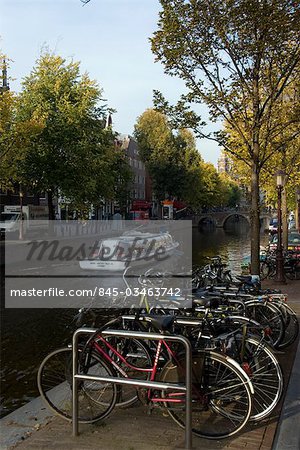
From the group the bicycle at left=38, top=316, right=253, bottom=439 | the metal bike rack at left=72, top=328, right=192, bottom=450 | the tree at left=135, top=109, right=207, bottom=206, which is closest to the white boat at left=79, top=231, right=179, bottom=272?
the bicycle at left=38, top=316, right=253, bottom=439

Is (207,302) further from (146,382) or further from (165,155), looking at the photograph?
(165,155)

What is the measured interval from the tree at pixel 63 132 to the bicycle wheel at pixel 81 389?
1004 inches

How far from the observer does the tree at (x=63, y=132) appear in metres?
29.8

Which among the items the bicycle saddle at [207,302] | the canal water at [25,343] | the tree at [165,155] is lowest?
the canal water at [25,343]

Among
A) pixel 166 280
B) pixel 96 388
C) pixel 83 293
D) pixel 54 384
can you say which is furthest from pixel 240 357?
pixel 83 293

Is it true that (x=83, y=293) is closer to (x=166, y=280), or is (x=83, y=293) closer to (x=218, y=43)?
(x=166, y=280)

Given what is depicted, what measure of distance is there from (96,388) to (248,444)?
144 centimetres

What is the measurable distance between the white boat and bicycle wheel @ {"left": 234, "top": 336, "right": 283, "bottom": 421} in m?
13.4

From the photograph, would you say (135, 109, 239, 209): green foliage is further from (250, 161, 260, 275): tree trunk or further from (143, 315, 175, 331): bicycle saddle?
(143, 315, 175, 331): bicycle saddle

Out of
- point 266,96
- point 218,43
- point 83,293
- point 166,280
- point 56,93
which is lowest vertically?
point 83,293

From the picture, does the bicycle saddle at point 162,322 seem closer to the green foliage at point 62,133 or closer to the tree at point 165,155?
the green foliage at point 62,133

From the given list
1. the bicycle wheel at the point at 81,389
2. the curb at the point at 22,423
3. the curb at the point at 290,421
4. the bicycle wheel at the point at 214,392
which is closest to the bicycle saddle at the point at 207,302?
the curb at the point at 290,421

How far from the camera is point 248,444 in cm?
402

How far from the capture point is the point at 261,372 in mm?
4598
